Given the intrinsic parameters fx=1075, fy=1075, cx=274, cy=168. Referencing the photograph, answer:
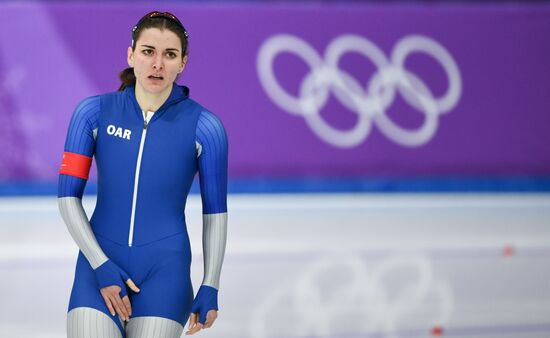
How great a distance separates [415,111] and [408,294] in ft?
16.2

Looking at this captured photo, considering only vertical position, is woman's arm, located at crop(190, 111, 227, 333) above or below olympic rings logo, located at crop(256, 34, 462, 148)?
below

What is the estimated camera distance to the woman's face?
2.81 meters

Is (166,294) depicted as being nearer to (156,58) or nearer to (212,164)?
(212,164)

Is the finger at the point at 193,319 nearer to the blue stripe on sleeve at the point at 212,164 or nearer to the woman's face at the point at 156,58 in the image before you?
the blue stripe on sleeve at the point at 212,164

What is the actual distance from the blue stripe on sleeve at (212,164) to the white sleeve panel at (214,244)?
2cm

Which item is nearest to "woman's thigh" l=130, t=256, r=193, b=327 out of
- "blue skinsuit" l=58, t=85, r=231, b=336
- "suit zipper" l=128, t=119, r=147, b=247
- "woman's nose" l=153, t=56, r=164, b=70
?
"blue skinsuit" l=58, t=85, r=231, b=336

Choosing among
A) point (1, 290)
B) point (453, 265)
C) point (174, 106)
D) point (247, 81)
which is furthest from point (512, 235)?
point (174, 106)

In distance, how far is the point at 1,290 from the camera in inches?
222

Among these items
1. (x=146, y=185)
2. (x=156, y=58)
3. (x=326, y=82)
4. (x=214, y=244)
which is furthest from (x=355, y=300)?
(x=326, y=82)

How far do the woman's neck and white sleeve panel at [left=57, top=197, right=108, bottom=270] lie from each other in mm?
311

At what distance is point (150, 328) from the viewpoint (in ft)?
9.06

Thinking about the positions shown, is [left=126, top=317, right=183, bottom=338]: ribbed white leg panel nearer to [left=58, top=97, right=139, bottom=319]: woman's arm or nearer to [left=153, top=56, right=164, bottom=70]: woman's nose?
[left=58, top=97, right=139, bottom=319]: woman's arm

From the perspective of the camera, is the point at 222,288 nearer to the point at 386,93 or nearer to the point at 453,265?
the point at 453,265

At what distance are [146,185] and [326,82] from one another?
290 inches
